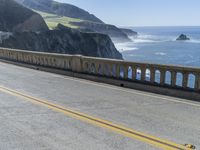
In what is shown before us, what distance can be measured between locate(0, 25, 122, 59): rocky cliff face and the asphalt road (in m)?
63.0

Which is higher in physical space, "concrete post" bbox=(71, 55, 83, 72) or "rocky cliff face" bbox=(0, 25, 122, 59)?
"concrete post" bbox=(71, 55, 83, 72)

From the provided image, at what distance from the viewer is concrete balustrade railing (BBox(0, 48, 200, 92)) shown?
10.4 meters

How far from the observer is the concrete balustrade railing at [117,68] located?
34.2 ft

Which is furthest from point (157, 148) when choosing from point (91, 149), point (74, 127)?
point (74, 127)

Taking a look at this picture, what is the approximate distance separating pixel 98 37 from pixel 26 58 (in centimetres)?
7232

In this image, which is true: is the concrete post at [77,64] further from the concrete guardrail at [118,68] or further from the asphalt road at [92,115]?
the asphalt road at [92,115]

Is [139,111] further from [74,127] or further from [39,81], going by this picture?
[39,81]

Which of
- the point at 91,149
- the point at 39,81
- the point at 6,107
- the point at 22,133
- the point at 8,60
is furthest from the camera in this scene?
the point at 8,60

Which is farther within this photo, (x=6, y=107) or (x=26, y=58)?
(x=26, y=58)

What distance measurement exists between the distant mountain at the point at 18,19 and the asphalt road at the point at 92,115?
89.9m

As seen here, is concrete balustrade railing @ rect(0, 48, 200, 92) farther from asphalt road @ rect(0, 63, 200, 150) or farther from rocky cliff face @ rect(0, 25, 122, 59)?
rocky cliff face @ rect(0, 25, 122, 59)

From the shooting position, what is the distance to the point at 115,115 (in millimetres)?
7738

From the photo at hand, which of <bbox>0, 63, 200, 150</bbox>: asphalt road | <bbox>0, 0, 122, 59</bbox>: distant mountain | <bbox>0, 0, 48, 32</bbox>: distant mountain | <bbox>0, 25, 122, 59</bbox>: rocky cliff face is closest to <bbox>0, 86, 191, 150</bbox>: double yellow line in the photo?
<bbox>0, 63, 200, 150</bbox>: asphalt road

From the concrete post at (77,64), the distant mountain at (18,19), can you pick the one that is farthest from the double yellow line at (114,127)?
the distant mountain at (18,19)
